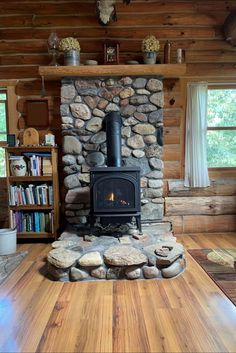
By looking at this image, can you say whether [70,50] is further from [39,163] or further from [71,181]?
[71,181]

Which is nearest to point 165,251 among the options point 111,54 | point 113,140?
point 113,140

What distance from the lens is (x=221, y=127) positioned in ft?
14.1

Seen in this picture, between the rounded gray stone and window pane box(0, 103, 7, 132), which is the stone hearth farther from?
window pane box(0, 103, 7, 132)

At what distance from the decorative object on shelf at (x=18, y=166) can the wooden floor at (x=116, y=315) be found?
52.8 inches

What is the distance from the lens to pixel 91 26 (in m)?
4.05

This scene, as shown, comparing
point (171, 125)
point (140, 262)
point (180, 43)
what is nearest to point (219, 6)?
point (180, 43)

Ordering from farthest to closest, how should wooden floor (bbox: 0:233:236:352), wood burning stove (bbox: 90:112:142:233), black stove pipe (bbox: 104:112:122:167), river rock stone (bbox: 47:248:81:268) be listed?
black stove pipe (bbox: 104:112:122:167) < wood burning stove (bbox: 90:112:142:233) < river rock stone (bbox: 47:248:81:268) < wooden floor (bbox: 0:233:236:352)

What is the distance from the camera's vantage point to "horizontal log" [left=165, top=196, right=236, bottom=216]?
14.0 feet

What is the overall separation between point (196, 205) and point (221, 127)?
3.73ft

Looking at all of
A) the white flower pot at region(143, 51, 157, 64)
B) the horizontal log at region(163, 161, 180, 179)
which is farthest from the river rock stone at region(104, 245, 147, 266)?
→ the white flower pot at region(143, 51, 157, 64)

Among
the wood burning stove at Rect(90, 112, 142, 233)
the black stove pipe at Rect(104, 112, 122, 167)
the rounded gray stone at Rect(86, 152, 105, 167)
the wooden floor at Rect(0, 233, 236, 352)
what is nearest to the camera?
the wooden floor at Rect(0, 233, 236, 352)

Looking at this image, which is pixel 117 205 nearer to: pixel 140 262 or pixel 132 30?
pixel 140 262

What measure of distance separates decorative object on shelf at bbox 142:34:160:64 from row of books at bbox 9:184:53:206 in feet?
6.55

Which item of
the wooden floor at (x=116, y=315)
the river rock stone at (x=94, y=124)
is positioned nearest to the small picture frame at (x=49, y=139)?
the river rock stone at (x=94, y=124)
